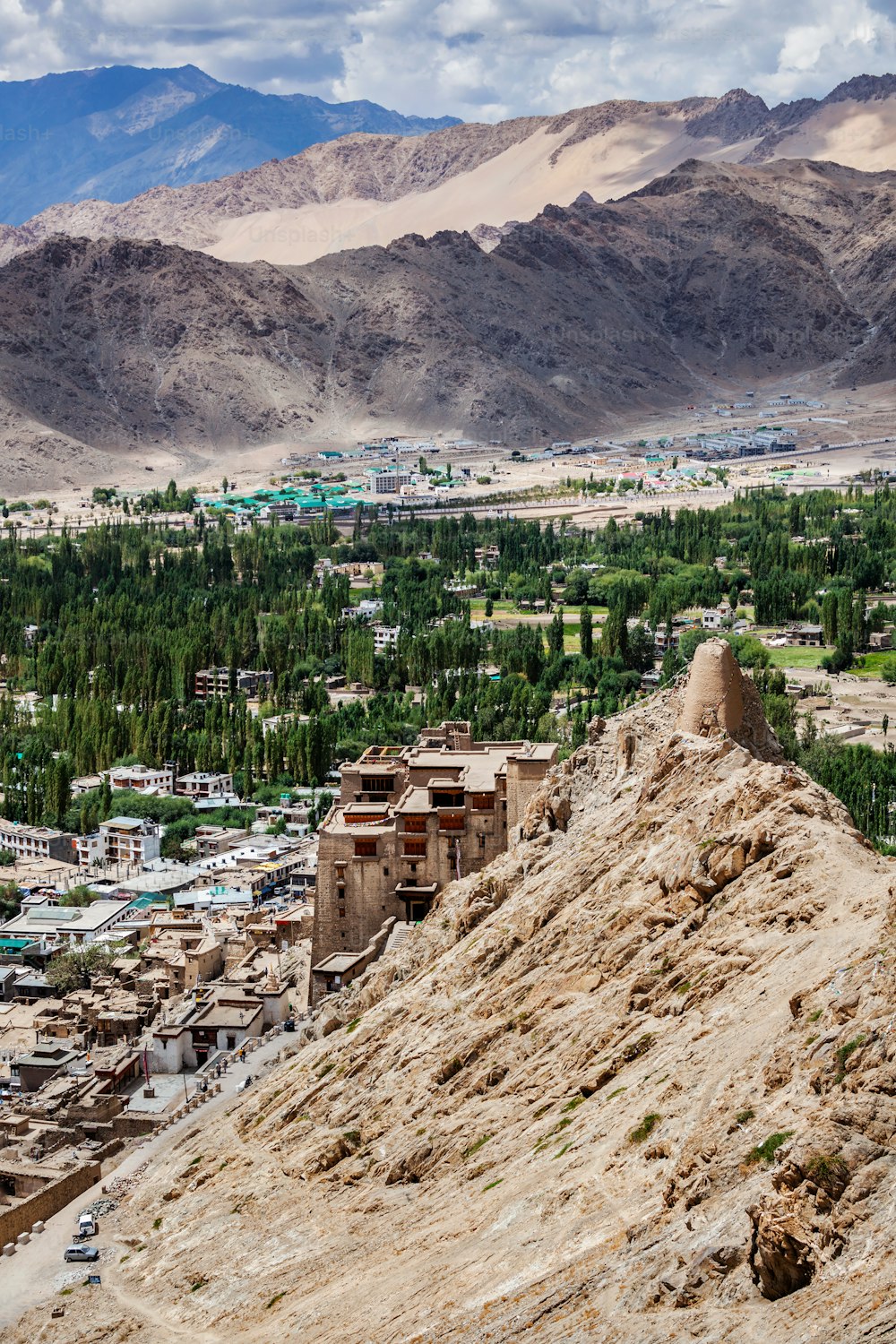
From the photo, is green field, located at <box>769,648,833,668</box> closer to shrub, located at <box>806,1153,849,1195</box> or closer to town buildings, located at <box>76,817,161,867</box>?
town buildings, located at <box>76,817,161,867</box>

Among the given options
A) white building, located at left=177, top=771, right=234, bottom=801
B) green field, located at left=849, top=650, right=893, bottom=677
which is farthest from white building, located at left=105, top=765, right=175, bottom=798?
green field, located at left=849, top=650, right=893, bottom=677

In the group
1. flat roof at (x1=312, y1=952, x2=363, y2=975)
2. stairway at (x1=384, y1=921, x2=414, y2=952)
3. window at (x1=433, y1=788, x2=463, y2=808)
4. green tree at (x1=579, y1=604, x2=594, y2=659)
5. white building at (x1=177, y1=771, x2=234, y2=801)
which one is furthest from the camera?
green tree at (x1=579, y1=604, x2=594, y2=659)

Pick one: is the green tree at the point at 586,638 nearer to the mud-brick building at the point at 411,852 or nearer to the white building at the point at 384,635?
the white building at the point at 384,635

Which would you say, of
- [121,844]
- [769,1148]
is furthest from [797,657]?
[769,1148]

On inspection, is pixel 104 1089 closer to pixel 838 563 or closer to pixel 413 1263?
pixel 413 1263

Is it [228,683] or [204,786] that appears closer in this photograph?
[204,786]

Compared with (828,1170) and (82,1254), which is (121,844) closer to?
(82,1254)

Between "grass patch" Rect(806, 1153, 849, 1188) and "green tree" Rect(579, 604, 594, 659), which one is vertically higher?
"grass patch" Rect(806, 1153, 849, 1188)
